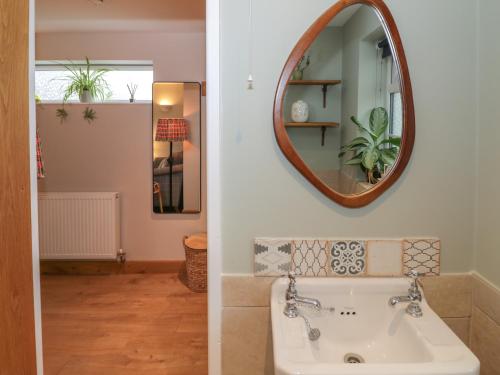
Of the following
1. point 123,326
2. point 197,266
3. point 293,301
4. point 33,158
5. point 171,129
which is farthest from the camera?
point 171,129

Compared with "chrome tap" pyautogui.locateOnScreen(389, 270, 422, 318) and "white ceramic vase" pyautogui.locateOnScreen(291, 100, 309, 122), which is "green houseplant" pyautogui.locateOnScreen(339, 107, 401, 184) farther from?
"chrome tap" pyautogui.locateOnScreen(389, 270, 422, 318)

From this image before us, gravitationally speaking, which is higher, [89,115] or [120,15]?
[120,15]

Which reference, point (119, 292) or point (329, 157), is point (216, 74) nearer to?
point (329, 157)

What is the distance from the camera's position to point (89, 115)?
4.23 meters

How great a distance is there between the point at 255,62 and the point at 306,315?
2.76 feet

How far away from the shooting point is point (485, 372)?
1540 millimetres

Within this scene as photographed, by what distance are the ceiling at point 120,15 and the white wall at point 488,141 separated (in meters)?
2.27

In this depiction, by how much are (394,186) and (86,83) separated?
3411 millimetres

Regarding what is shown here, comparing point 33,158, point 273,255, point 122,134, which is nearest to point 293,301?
point 273,255

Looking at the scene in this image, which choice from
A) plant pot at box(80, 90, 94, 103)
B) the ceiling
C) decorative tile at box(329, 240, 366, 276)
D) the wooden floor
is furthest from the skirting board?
decorative tile at box(329, 240, 366, 276)

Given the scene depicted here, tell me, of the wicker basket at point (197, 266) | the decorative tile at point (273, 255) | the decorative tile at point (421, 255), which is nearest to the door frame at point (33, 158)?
the decorative tile at point (273, 255)

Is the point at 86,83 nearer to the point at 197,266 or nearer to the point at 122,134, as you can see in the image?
the point at 122,134

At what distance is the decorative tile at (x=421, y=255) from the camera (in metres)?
1.62

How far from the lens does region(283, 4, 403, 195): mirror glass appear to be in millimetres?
1568
